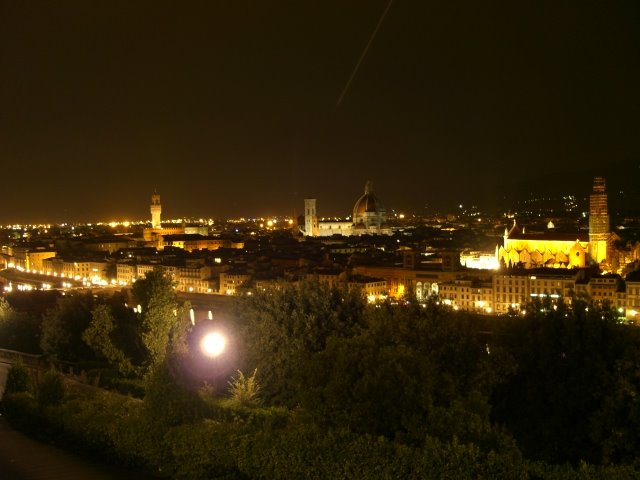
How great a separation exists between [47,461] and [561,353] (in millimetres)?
6399

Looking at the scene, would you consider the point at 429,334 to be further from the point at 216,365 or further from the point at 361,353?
the point at 216,365

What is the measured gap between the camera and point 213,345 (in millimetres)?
9195

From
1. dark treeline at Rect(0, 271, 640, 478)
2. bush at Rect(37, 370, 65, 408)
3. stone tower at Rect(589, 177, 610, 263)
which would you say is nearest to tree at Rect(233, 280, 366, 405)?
dark treeline at Rect(0, 271, 640, 478)

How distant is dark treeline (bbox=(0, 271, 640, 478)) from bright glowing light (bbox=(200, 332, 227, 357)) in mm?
178

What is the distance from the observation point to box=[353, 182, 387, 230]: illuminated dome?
83.4 m

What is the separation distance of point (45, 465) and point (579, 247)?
39359 millimetres

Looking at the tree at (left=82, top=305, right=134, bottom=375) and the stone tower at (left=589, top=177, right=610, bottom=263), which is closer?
the tree at (left=82, top=305, right=134, bottom=375)

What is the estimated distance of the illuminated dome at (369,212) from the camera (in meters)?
83.4

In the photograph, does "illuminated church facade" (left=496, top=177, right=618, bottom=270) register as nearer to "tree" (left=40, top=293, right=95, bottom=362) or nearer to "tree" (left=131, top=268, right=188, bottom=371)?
"tree" (left=40, top=293, right=95, bottom=362)

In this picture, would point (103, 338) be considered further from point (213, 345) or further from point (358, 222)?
point (358, 222)

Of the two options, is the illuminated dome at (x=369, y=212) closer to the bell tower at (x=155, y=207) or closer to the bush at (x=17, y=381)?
the bell tower at (x=155, y=207)

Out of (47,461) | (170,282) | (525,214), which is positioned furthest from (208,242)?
(47,461)

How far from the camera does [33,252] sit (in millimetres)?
61156

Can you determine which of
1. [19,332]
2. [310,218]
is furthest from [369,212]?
[19,332]
